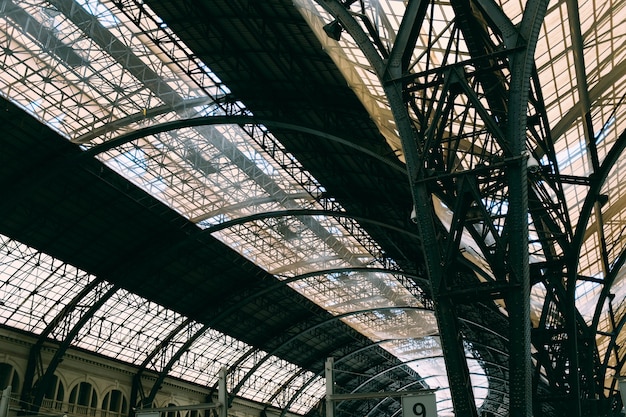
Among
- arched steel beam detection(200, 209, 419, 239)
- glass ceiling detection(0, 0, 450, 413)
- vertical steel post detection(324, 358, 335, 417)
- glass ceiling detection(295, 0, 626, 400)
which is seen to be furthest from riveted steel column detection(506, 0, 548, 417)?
arched steel beam detection(200, 209, 419, 239)

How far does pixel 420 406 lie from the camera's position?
13742 millimetres

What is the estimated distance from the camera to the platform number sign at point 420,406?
13578 millimetres

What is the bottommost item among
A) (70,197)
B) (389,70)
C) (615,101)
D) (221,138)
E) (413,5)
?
(389,70)

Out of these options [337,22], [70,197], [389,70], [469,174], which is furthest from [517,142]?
[70,197]

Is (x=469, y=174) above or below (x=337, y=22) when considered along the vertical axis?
below

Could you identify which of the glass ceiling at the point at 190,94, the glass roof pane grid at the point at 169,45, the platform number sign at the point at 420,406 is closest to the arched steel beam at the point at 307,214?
the glass ceiling at the point at 190,94

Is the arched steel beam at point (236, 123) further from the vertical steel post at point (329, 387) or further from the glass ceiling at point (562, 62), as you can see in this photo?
the vertical steel post at point (329, 387)

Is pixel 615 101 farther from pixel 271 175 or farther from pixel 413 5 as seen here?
pixel 271 175

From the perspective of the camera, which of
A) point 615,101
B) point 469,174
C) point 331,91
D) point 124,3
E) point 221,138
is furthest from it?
point 221,138

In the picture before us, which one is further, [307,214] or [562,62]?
[307,214]

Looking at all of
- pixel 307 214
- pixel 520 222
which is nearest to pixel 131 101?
pixel 307 214

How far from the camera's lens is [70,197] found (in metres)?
45.7

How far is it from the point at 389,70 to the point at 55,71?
2786 cm

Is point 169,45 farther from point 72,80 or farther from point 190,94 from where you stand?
point 72,80
